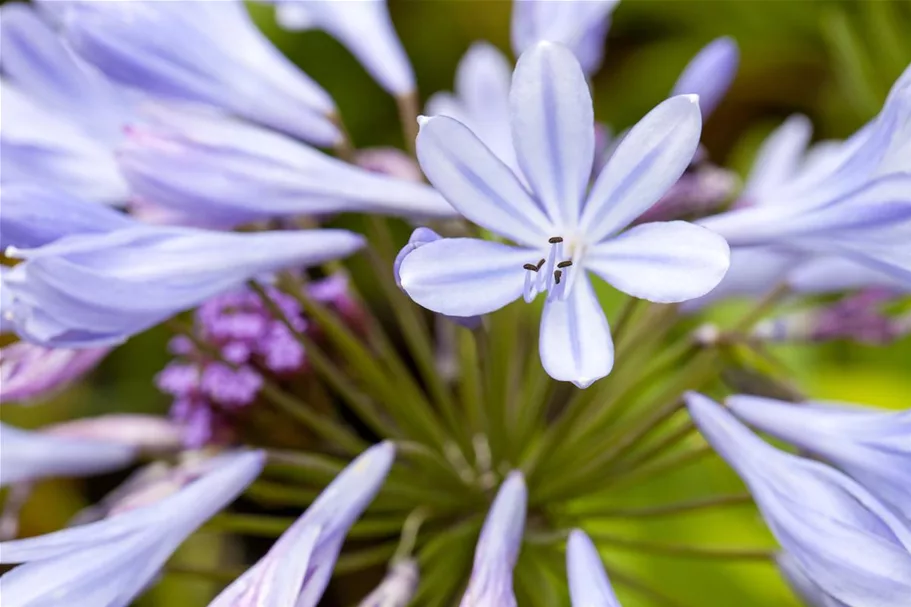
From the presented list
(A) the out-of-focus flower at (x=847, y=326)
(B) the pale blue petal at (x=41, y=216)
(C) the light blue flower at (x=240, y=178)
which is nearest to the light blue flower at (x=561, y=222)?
(C) the light blue flower at (x=240, y=178)

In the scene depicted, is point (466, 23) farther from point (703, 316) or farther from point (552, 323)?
point (552, 323)

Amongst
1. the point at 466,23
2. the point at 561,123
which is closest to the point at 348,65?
the point at 466,23

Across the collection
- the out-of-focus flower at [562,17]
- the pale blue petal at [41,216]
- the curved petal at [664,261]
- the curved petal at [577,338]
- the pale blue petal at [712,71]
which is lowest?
the curved petal at [577,338]

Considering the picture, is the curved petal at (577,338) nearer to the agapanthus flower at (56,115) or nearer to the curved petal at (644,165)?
the curved petal at (644,165)

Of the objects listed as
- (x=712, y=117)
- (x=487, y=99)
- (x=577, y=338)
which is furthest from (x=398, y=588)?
(x=712, y=117)

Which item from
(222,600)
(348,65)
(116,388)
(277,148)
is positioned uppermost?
(348,65)

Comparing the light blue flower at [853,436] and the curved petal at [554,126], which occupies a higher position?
the curved petal at [554,126]
